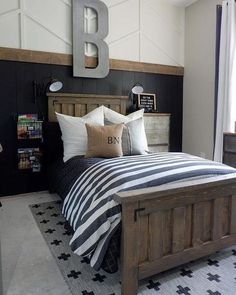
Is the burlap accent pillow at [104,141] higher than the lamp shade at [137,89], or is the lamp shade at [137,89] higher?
the lamp shade at [137,89]

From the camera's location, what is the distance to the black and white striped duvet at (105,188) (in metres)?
1.57

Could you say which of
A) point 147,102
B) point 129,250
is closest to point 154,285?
point 129,250

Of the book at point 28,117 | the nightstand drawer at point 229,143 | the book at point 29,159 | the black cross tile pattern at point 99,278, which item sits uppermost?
the book at point 28,117

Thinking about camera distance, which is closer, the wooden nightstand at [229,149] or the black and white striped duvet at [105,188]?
the black and white striped duvet at [105,188]

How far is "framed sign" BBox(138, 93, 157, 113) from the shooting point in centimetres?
385

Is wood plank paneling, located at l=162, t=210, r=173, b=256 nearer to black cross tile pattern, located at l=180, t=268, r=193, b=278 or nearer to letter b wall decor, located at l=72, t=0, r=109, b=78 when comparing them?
black cross tile pattern, located at l=180, t=268, r=193, b=278

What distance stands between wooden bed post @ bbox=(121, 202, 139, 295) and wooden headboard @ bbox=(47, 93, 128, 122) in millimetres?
2155

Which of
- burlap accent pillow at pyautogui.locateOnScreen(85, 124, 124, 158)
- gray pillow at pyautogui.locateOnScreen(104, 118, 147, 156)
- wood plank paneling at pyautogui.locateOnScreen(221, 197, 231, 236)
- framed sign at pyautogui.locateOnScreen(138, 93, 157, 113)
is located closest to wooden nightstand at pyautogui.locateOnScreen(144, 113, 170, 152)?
framed sign at pyautogui.locateOnScreen(138, 93, 157, 113)

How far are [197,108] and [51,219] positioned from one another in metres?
2.77

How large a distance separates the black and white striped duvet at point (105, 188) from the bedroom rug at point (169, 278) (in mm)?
177

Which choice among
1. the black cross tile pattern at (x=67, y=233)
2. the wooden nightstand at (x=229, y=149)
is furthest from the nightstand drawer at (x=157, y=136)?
the black cross tile pattern at (x=67, y=233)

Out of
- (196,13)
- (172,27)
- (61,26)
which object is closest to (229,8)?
(196,13)

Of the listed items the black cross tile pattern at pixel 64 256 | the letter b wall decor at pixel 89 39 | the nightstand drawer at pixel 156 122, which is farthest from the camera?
the nightstand drawer at pixel 156 122

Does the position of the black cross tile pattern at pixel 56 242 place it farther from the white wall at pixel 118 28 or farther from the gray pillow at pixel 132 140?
the white wall at pixel 118 28
